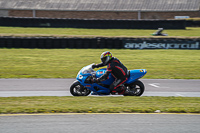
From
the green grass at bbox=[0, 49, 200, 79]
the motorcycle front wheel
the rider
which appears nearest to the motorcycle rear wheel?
the rider

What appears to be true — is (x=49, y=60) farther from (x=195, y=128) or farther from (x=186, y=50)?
(x=195, y=128)

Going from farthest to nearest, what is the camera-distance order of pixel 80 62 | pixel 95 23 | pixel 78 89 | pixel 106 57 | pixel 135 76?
pixel 95 23, pixel 80 62, pixel 78 89, pixel 135 76, pixel 106 57

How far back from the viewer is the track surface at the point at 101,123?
6223mm

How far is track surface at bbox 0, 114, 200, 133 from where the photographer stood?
6223mm

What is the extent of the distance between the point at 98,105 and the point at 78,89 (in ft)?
7.17

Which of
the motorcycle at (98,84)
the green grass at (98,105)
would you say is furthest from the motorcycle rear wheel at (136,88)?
the green grass at (98,105)

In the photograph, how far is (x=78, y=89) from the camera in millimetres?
10359

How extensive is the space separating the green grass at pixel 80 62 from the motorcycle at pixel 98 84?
410 cm

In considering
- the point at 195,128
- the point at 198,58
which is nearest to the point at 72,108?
the point at 195,128

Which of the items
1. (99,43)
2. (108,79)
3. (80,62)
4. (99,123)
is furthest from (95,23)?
(99,123)

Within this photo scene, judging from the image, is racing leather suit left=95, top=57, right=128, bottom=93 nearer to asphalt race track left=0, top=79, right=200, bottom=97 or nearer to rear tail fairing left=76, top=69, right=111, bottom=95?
rear tail fairing left=76, top=69, right=111, bottom=95

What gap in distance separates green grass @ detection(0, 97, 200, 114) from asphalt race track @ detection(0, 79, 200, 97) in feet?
4.60

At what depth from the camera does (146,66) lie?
1764 cm

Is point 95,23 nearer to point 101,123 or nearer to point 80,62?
point 80,62
